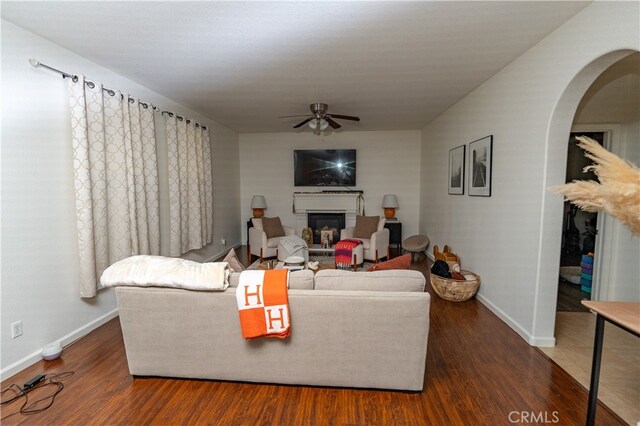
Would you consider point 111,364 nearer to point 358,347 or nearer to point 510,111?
point 358,347

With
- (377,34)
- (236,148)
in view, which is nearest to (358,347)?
(377,34)

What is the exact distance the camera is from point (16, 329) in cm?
213

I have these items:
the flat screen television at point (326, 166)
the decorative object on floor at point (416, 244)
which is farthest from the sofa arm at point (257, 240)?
the decorative object on floor at point (416, 244)

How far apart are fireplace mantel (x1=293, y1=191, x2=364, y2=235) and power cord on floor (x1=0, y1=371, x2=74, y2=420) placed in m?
4.66

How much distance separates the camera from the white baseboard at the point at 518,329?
7.93 ft

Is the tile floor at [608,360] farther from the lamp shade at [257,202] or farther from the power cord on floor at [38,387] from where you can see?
the lamp shade at [257,202]

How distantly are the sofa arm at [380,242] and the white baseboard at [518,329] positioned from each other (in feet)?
5.79

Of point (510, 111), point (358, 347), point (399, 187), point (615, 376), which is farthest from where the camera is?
point (399, 187)

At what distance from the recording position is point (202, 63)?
2.81 metres

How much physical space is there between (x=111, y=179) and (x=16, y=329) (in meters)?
1.37

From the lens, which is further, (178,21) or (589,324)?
(589,324)

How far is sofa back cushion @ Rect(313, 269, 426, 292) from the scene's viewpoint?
184 cm

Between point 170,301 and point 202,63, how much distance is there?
2.18 meters

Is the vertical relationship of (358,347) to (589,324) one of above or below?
above
